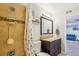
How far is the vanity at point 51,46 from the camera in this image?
4.70ft

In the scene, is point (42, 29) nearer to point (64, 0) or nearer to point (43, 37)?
point (43, 37)

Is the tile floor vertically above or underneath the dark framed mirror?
underneath

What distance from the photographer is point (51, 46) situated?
145 centimetres

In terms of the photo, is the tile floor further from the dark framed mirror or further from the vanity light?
the vanity light

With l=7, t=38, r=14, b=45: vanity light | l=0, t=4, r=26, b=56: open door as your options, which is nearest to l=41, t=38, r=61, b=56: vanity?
l=0, t=4, r=26, b=56: open door

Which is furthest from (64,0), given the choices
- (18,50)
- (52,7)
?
(18,50)

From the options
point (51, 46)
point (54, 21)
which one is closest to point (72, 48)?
point (51, 46)

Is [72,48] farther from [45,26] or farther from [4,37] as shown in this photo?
→ [4,37]

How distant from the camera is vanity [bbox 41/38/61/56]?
1.43 m

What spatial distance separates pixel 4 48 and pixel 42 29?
558 millimetres

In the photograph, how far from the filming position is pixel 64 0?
4.77ft

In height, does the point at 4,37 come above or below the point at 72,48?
above

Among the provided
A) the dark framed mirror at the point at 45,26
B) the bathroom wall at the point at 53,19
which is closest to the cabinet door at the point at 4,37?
the bathroom wall at the point at 53,19

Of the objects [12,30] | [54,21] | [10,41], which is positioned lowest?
[10,41]
